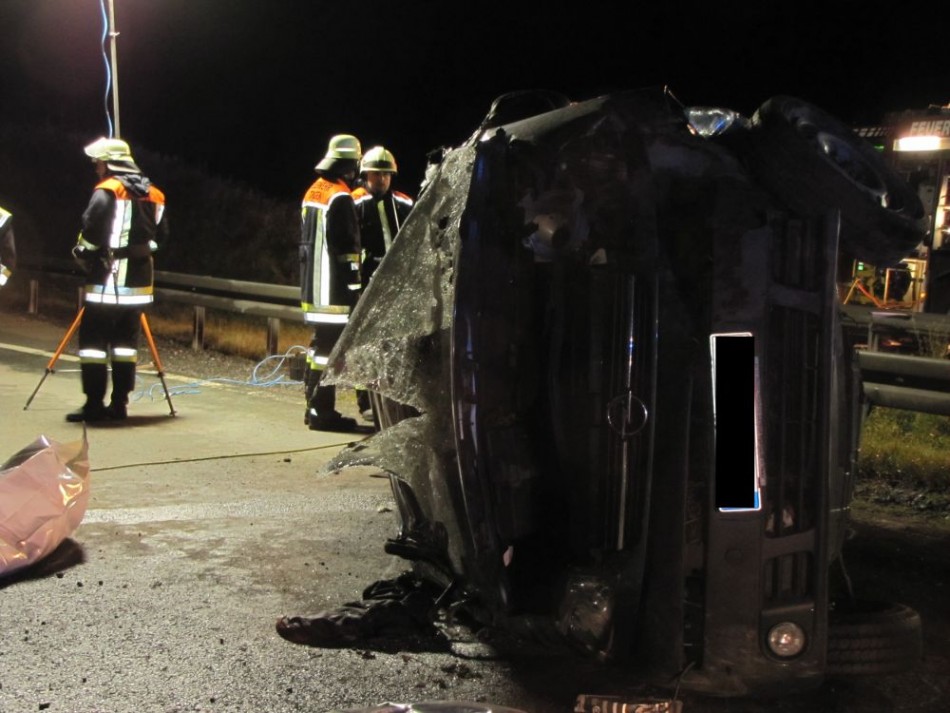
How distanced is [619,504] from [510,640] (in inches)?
31.2

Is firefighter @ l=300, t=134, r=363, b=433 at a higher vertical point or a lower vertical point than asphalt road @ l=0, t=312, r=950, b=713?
higher

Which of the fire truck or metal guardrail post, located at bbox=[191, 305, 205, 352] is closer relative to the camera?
metal guardrail post, located at bbox=[191, 305, 205, 352]

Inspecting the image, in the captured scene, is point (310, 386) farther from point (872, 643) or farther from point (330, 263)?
Result: point (872, 643)

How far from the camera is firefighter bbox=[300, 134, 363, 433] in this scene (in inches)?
292

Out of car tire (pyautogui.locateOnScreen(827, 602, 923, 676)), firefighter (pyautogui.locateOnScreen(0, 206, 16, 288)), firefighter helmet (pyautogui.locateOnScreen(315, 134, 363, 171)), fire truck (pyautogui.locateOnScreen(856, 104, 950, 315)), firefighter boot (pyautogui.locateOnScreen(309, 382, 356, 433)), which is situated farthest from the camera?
fire truck (pyautogui.locateOnScreen(856, 104, 950, 315))

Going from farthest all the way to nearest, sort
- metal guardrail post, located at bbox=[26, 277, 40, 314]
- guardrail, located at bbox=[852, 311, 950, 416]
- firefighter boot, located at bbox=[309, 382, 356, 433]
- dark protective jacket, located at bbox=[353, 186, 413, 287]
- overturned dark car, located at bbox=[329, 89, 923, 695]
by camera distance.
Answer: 1. metal guardrail post, located at bbox=[26, 277, 40, 314]
2. dark protective jacket, located at bbox=[353, 186, 413, 287]
3. firefighter boot, located at bbox=[309, 382, 356, 433]
4. guardrail, located at bbox=[852, 311, 950, 416]
5. overturned dark car, located at bbox=[329, 89, 923, 695]

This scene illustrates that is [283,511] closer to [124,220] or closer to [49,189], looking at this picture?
[124,220]

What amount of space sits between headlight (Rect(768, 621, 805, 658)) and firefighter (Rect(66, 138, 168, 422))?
5.79 meters

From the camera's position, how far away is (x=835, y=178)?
2.65 meters

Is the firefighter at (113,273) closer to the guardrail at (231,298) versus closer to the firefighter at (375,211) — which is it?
the firefighter at (375,211)

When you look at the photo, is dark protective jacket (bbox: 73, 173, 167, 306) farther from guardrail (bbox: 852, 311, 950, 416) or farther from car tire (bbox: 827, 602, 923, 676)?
car tire (bbox: 827, 602, 923, 676)

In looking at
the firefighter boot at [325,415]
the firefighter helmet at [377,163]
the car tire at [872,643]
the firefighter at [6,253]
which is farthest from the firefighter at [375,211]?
the car tire at [872,643]

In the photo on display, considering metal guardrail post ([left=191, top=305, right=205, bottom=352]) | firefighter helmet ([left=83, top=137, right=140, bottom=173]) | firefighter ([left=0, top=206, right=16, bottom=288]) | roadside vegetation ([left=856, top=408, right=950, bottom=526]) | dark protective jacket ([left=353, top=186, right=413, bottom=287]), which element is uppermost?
firefighter helmet ([left=83, top=137, right=140, bottom=173])

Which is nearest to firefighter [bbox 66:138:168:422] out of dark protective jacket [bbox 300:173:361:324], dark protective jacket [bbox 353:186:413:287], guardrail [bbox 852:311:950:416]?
dark protective jacket [bbox 300:173:361:324]
